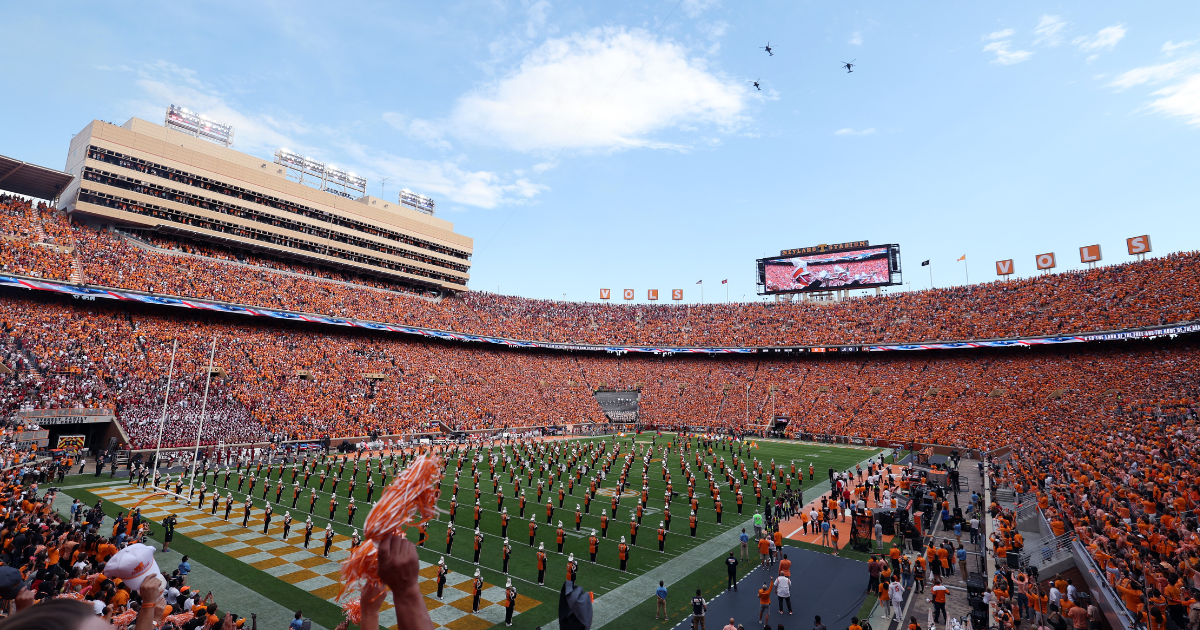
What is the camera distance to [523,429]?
4541 centimetres

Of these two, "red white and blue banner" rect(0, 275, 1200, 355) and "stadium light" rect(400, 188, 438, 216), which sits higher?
"stadium light" rect(400, 188, 438, 216)

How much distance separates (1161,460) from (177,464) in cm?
3809

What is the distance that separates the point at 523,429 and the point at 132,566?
1696 inches

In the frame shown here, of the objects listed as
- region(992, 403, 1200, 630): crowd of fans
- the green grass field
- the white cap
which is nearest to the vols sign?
region(992, 403, 1200, 630): crowd of fans

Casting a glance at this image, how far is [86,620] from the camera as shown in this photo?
1188 mm

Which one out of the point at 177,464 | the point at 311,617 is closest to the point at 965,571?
the point at 311,617

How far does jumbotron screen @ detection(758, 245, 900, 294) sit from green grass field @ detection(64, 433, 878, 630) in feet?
95.9

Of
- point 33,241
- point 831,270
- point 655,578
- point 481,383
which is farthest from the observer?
point 831,270

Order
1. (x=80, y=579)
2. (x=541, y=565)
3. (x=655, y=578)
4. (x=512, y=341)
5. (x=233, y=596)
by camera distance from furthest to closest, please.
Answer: (x=512, y=341)
(x=655, y=578)
(x=541, y=565)
(x=233, y=596)
(x=80, y=579)

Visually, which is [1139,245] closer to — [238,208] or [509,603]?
[509,603]

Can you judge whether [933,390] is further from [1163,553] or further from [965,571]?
[1163,553]

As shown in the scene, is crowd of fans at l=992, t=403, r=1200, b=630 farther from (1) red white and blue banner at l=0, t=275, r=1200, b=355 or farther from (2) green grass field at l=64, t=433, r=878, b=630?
(1) red white and blue banner at l=0, t=275, r=1200, b=355

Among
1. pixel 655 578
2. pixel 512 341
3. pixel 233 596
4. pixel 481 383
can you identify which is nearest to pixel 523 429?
pixel 481 383

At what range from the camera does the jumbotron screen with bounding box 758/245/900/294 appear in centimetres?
5525
